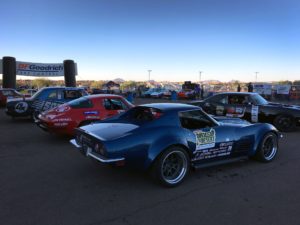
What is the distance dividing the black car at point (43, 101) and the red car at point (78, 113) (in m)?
2.86

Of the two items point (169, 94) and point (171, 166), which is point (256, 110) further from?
point (169, 94)

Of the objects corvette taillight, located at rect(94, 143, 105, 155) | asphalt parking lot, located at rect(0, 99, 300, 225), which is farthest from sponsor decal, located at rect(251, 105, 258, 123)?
corvette taillight, located at rect(94, 143, 105, 155)

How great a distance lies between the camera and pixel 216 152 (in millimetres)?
4355

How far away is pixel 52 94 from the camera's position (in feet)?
32.0

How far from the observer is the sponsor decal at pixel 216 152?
4164 mm

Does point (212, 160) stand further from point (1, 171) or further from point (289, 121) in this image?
point (289, 121)

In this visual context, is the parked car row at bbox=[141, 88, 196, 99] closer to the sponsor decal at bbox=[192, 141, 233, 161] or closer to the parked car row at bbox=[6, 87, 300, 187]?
the parked car row at bbox=[6, 87, 300, 187]

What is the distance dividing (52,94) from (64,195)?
22.9 feet

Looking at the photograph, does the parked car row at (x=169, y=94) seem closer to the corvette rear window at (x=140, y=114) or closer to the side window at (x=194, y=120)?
the corvette rear window at (x=140, y=114)

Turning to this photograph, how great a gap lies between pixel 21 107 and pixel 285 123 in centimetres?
1002

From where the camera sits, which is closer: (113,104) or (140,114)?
(140,114)

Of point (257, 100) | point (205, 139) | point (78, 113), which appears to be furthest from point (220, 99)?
point (205, 139)

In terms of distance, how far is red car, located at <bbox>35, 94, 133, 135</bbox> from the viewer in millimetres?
6547

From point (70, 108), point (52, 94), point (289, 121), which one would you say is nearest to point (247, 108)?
point (289, 121)
